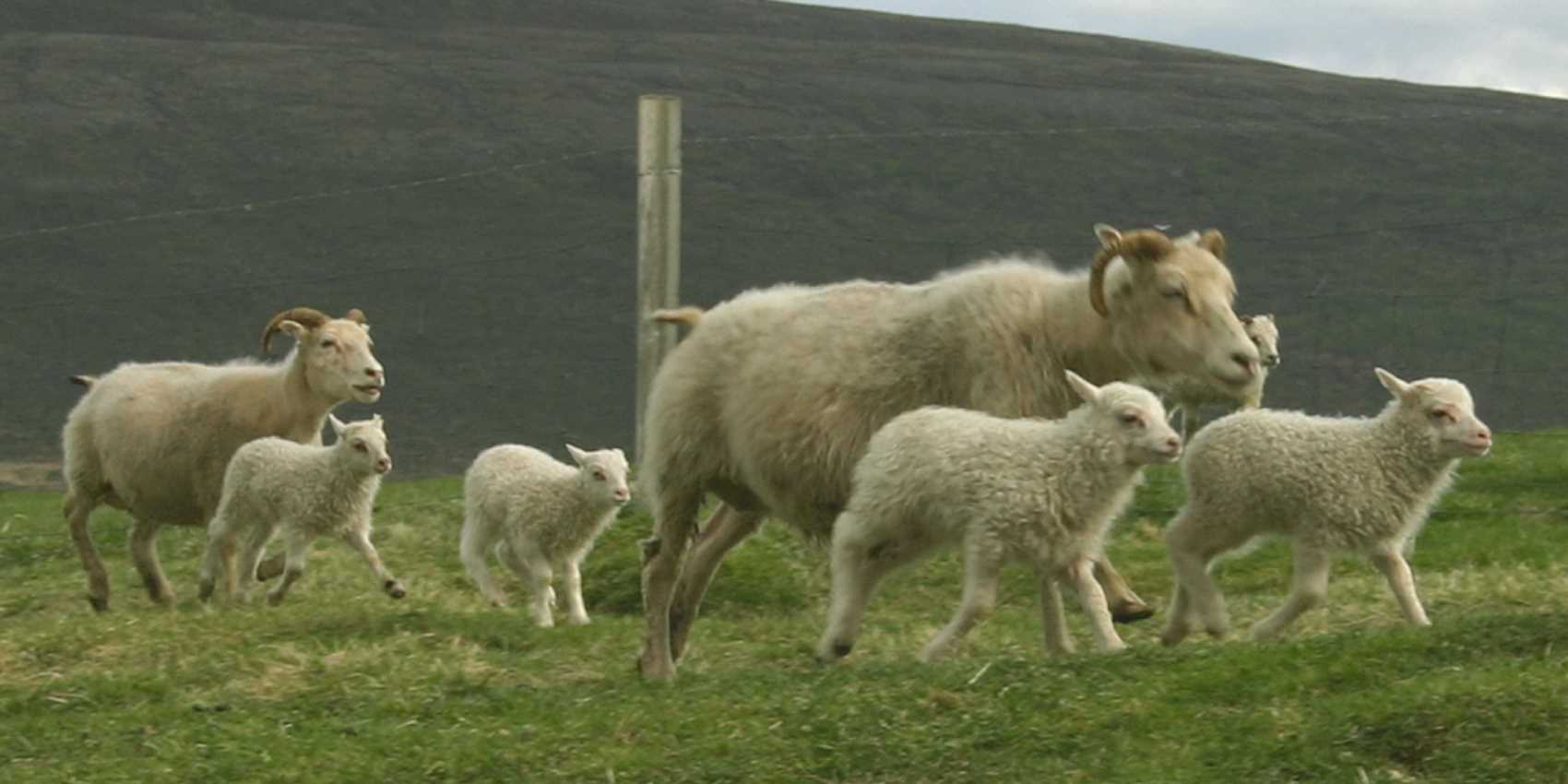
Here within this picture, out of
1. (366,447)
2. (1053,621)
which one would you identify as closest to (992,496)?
(1053,621)

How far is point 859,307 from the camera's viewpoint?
10445mm

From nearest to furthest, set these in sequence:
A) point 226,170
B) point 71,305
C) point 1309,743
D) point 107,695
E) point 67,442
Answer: point 1309,743
point 107,695
point 67,442
point 71,305
point 226,170

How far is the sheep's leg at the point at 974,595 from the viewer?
29.8 feet

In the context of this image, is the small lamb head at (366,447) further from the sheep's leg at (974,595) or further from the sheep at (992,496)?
the sheep's leg at (974,595)

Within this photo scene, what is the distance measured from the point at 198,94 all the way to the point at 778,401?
32.1 metres

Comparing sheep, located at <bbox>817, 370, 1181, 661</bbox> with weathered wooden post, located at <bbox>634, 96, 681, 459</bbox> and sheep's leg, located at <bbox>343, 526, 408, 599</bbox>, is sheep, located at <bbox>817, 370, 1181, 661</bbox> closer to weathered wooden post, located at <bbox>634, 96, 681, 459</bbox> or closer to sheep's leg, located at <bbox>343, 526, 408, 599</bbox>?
sheep's leg, located at <bbox>343, 526, 408, 599</bbox>

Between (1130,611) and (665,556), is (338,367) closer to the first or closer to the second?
(665,556)

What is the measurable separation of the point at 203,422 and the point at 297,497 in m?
1.37

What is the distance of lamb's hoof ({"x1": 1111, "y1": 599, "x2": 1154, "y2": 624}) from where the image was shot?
32.3 ft

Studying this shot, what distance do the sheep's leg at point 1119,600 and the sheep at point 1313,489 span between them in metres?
0.23

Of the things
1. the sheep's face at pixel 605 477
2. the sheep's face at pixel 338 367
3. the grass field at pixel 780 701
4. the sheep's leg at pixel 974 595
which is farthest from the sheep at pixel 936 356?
the sheep's face at pixel 338 367

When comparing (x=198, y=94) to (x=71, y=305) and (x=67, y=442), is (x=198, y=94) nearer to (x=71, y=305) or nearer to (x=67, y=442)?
(x=71, y=305)

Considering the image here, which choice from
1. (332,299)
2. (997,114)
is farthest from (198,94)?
(332,299)

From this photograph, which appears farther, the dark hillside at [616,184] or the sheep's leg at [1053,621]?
the dark hillside at [616,184]
